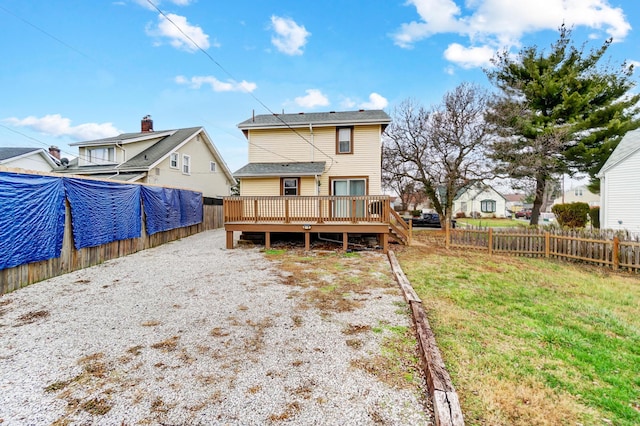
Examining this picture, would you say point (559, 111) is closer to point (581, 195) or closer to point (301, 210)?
point (301, 210)

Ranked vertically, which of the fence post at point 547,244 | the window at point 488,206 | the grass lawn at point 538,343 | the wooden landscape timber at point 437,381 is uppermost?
the window at point 488,206

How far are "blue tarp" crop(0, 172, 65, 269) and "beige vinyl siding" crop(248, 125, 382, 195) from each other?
7625 millimetres

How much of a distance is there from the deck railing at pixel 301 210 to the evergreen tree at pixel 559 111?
375 inches

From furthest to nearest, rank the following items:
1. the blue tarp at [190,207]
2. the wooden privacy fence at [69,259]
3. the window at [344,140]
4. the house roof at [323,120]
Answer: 1. the blue tarp at [190,207]
2. the window at [344,140]
3. the house roof at [323,120]
4. the wooden privacy fence at [69,259]

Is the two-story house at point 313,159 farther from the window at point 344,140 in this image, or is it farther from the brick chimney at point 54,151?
the brick chimney at point 54,151

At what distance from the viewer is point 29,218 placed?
5.87 meters

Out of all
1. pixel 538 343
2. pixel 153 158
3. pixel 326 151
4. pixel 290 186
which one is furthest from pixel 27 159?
pixel 538 343

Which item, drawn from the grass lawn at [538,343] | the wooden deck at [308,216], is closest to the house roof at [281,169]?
the wooden deck at [308,216]

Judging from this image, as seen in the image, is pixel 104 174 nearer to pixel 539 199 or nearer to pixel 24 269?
pixel 24 269

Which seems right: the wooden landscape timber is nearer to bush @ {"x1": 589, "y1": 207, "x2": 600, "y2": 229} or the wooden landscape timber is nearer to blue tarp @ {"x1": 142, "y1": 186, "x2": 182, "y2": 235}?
blue tarp @ {"x1": 142, "y1": 186, "x2": 182, "y2": 235}

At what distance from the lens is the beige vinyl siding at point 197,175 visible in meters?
16.0

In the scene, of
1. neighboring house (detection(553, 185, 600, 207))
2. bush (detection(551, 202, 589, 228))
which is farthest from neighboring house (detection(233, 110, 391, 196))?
neighboring house (detection(553, 185, 600, 207))

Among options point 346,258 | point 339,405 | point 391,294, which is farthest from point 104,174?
point 339,405

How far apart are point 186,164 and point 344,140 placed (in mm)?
11253
